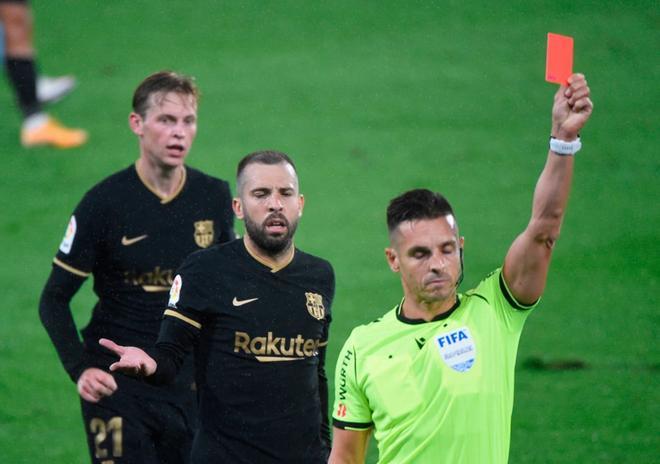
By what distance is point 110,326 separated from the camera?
614cm

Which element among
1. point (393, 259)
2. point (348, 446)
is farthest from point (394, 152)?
point (348, 446)

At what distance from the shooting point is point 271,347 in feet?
17.3

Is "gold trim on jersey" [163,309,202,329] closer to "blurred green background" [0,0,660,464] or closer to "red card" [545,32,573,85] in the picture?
"red card" [545,32,573,85]

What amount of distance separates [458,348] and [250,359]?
119 cm

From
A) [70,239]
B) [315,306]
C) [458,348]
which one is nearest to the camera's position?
[458,348]

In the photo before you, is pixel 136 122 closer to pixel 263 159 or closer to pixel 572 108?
pixel 263 159

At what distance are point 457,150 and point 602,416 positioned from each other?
6353mm

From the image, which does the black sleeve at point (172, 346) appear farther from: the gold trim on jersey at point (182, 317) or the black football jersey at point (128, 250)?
the black football jersey at point (128, 250)

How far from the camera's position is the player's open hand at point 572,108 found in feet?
13.9

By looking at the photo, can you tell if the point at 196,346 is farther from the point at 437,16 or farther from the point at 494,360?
the point at 437,16

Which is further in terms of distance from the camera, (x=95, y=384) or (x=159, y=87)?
(x=159, y=87)

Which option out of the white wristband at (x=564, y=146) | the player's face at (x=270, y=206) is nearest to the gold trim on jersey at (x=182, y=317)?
the player's face at (x=270, y=206)

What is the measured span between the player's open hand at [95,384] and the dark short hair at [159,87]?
147 cm

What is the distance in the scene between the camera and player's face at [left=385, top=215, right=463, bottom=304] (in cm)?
443
